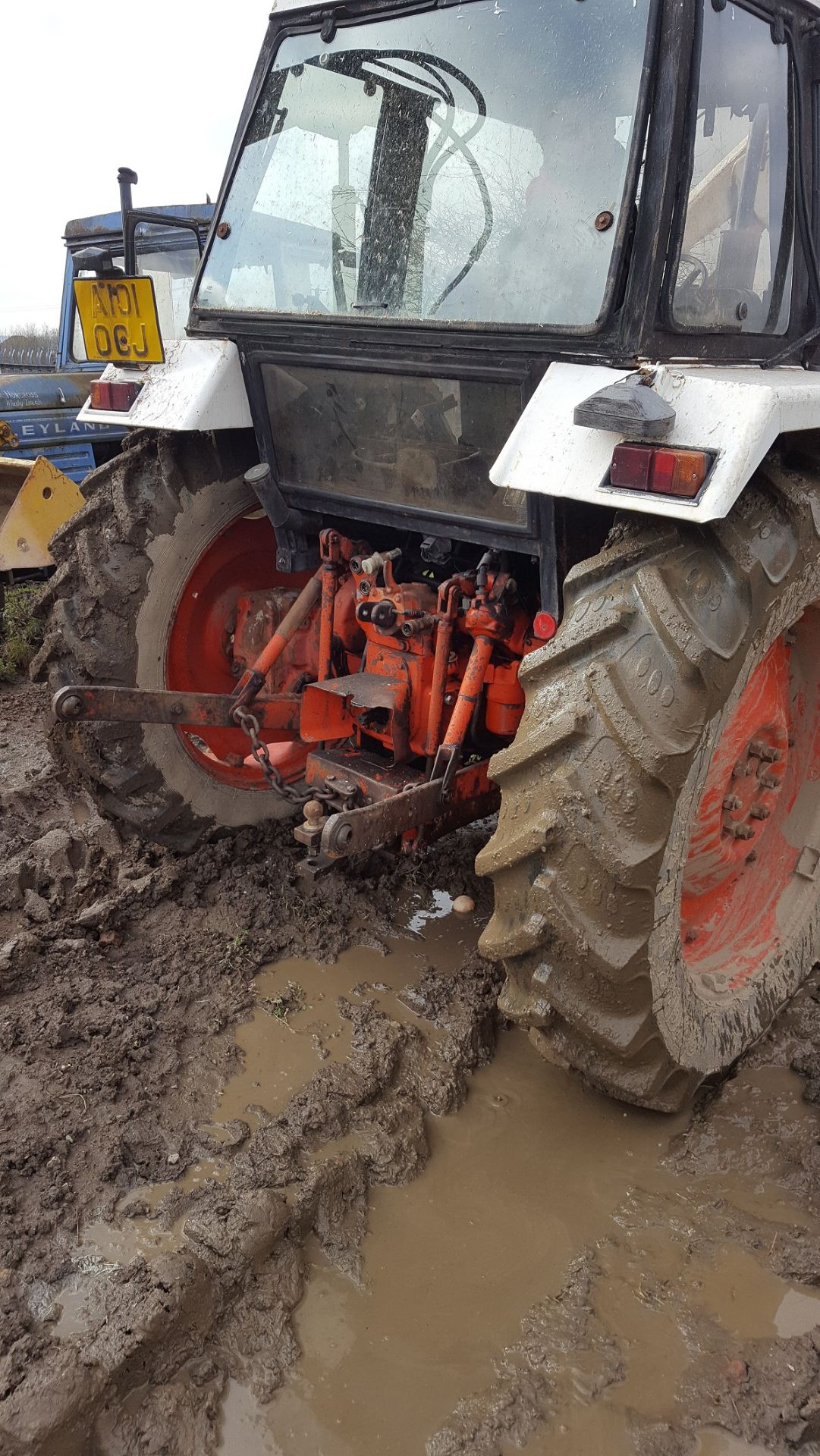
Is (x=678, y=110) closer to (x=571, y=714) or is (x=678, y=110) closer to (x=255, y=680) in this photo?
(x=571, y=714)

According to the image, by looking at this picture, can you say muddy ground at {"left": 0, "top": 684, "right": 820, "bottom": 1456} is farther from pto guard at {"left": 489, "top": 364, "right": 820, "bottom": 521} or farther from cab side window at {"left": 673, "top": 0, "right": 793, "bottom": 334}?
cab side window at {"left": 673, "top": 0, "right": 793, "bottom": 334}

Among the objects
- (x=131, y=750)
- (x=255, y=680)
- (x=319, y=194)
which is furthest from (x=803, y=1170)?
(x=319, y=194)

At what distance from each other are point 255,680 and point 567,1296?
5.47 ft

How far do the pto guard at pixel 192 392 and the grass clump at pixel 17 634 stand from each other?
271 centimetres

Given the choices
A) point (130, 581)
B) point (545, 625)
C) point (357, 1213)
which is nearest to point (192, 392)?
point (130, 581)

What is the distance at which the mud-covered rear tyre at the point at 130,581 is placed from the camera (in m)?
2.93

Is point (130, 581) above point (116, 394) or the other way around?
the other way around

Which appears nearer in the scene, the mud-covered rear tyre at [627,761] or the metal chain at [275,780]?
the mud-covered rear tyre at [627,761]

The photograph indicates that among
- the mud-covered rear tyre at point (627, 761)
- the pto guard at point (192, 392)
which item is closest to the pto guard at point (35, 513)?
the pto guard at point (192, 392)

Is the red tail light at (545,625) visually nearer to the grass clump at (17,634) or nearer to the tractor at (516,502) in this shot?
the tractor at (516,502)

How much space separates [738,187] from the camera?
2.33 metres

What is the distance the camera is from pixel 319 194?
105 inches

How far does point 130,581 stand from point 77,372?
388cm

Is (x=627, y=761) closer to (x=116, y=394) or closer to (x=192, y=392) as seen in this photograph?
(x=192, y=392)
